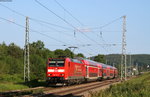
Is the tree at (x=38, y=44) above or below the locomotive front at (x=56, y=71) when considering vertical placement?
above

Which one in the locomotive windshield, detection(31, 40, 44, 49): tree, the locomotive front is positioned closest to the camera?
the locomotive front

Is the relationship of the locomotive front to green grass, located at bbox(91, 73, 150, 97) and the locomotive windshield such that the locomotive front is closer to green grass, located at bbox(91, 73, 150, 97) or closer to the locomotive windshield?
the locomotive windshield

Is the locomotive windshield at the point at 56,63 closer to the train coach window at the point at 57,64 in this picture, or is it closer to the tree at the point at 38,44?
the train coach window at the point at 57,64

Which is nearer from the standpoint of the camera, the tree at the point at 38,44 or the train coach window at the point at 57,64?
the train coach window at the point at 57,64

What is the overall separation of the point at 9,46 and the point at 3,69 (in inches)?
1613

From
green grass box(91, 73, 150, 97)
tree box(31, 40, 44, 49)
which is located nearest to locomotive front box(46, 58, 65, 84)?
green grass box(91, 73, 150, 97)

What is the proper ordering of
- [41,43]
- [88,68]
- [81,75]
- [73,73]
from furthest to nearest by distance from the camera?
[41,43], [88,68], [81,75], [73,73]

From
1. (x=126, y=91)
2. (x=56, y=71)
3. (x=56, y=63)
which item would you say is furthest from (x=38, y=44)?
(x=126, y=91)

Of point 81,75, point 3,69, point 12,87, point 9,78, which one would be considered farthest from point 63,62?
point 3,69

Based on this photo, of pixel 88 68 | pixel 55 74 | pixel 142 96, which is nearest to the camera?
pixel 142 96

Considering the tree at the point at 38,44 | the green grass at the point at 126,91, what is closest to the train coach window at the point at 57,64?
the green grass at the point at 126,91

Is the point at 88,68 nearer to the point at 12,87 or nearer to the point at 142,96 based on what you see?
the point at 12,87

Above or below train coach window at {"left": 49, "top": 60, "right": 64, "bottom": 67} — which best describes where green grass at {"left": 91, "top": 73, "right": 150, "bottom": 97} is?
below

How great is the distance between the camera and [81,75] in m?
44.3
